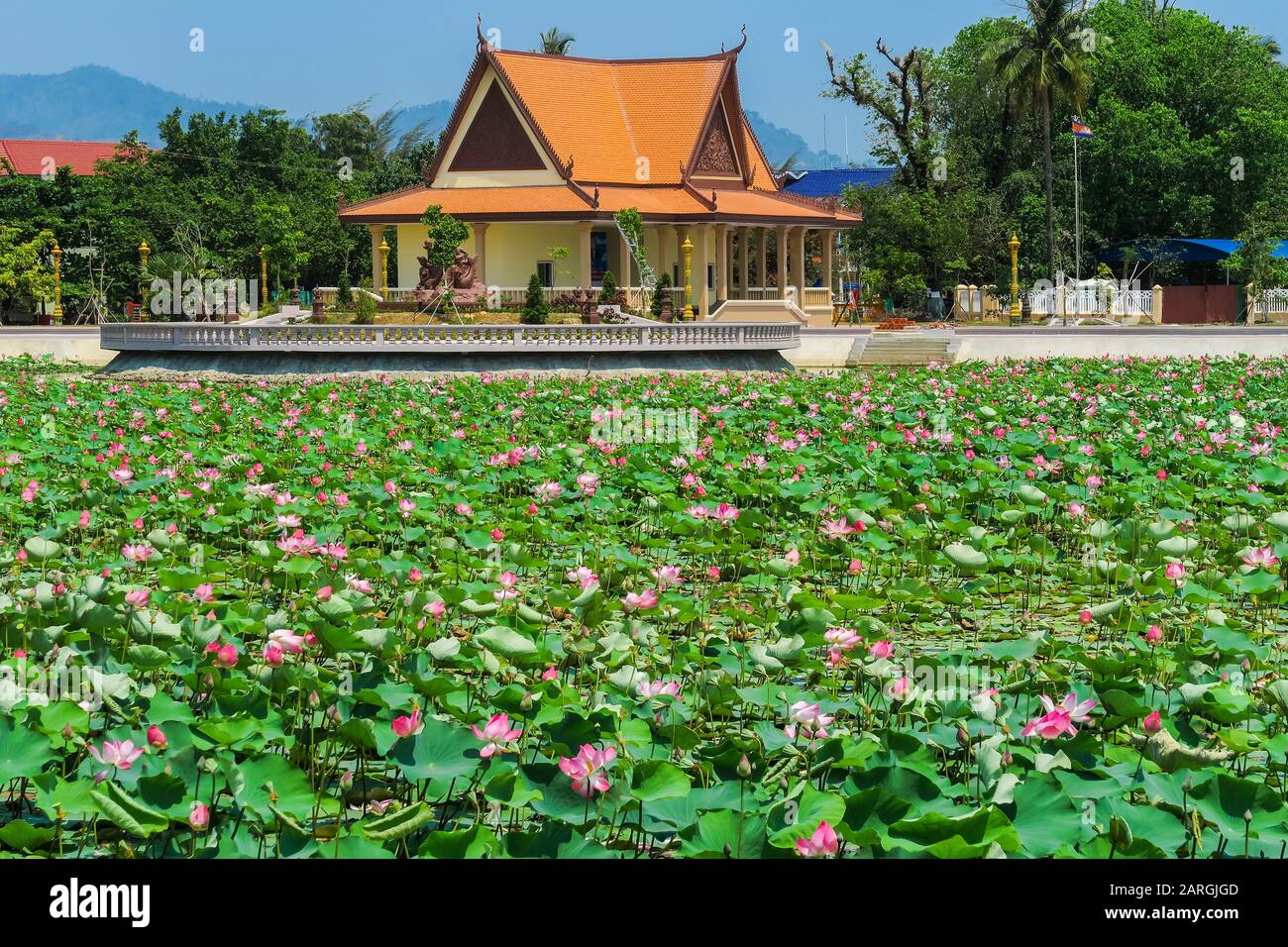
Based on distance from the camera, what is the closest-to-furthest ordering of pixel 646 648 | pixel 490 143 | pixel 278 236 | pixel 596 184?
pixel 646 648
pixel 596 184
pixel 490 143
pixel 278 236

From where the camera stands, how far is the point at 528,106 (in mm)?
42406

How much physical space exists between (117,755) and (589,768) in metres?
1.31

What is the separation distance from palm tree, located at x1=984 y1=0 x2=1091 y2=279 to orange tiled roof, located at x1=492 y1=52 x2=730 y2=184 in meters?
10.2

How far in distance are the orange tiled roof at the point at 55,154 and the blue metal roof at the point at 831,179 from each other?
38.4 m

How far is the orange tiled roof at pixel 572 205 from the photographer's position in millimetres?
39625

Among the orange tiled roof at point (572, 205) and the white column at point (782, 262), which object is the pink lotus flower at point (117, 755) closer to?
the orange tiled roof at point (572, 205)

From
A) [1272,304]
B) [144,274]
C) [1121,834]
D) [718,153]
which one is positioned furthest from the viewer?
[1272,304]

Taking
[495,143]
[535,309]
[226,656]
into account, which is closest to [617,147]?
[495,143]

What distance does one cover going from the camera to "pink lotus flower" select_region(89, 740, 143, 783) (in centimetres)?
425

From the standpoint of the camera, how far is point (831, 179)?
94125mm

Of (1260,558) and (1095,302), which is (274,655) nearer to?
(1260,558)

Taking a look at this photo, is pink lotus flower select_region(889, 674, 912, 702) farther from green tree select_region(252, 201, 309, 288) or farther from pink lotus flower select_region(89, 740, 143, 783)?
green tree select_region(252, 201, 309, 288)

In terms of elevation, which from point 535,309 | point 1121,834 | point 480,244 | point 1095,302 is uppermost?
point 480,244
